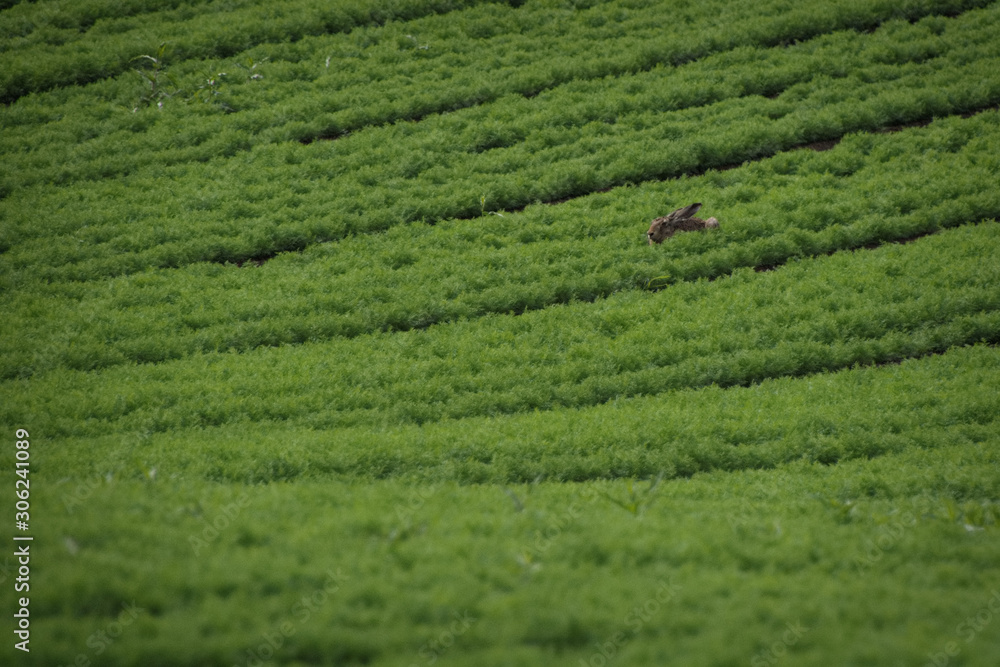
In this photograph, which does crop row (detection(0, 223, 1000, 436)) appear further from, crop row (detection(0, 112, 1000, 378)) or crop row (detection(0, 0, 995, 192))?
crop row (detection(0, 0, 995, 192))

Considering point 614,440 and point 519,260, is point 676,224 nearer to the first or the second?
point 519,260

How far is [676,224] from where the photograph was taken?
56.7 feet

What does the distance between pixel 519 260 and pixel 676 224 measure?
3.59m

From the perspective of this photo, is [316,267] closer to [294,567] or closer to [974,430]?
[294,567]

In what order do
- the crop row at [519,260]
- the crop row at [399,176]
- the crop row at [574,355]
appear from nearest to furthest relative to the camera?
the crop row at [574,355], the crop row at [519,260], the crop row at [399,176]

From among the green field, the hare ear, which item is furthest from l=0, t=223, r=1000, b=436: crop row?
the hare ear

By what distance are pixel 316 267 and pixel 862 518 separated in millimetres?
11551

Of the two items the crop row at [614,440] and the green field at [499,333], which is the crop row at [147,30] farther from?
the crop row at [614,440]

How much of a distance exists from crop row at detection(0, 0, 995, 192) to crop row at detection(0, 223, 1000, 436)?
8.03m

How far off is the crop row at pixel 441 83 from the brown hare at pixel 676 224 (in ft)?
18.4

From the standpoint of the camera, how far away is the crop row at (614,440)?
1145 centimetres

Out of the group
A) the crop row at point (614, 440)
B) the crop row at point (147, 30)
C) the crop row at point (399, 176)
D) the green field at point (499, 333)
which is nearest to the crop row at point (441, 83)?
the green field at point (499, 333)

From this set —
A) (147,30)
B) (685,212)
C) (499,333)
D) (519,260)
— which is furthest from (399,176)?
(147,30)

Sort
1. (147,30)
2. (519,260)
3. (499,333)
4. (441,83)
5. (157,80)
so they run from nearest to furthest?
(499,333), (519,260), (441,83), (157,80), (147,30)
